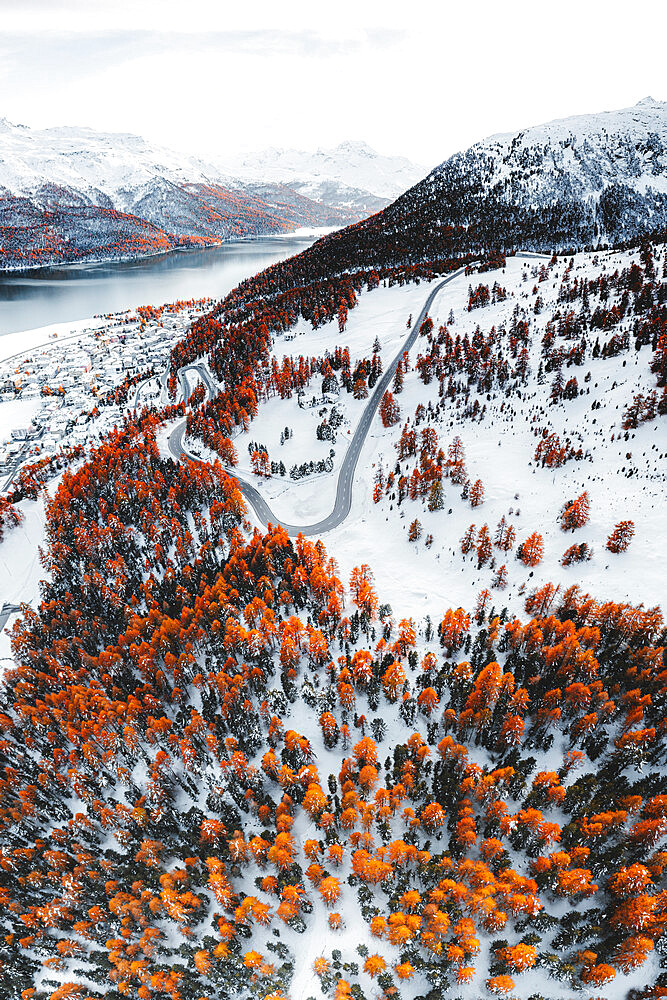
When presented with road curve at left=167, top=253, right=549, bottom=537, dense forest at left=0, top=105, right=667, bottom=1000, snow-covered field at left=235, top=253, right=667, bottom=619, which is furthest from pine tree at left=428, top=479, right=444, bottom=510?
road curve at left=167, top=253, right=549, bottom=537

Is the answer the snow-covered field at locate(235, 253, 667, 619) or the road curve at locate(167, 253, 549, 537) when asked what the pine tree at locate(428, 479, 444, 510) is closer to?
the snow-covered field at locate(235, 253, 667, 619)

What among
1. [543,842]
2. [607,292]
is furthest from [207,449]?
[607,292]

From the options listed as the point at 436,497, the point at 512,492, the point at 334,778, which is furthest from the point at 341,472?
the point at 334,778

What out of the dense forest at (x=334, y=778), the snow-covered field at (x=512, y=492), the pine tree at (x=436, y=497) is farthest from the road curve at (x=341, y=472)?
the pine tree at (x=436, y=497)

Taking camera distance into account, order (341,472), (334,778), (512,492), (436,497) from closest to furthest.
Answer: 1. (334,778)
2. (512,492)
3. (436,497)
4. (341,472)

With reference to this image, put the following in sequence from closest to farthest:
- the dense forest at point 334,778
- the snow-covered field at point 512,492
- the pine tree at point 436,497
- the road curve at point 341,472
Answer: the dense forest at point 334,778
the snow-covered field at point 512,492
the pine tree at point 436,497
the road curve at point 341,472

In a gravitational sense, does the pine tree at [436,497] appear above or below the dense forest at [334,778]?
above

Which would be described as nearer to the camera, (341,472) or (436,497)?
(436,497)

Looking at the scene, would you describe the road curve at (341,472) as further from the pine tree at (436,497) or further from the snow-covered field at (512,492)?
the pine tree at (436,497)

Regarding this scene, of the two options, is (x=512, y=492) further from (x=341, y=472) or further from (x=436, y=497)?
(x=341, y=472)
